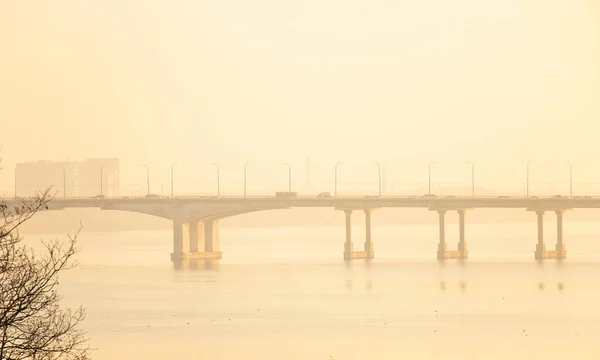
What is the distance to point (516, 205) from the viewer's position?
162m

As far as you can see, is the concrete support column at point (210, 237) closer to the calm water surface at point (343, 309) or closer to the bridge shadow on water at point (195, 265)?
the bridge shadow on water at point (195, 265)

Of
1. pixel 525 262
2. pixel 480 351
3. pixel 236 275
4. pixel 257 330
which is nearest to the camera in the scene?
pixel 480 351

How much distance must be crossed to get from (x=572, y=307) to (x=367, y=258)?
6900 centimetres

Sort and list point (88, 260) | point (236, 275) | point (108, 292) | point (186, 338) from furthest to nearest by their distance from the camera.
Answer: point (88, 260) → point (236, 275) → point (108, 292) → point (186, 338)

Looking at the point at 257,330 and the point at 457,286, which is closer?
the point at 257,330

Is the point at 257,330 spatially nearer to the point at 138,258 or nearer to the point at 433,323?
the point at 433,323

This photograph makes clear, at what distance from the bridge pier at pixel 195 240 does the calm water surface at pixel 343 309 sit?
11.2 ft

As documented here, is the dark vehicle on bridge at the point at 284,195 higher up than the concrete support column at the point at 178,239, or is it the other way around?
the dark vehicle on bridge at the point at 284,195

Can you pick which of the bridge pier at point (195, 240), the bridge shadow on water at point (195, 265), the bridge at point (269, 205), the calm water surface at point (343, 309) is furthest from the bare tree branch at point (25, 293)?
the bridge pier at point (195, 240)

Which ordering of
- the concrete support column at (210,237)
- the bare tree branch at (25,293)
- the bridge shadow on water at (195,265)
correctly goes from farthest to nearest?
the concrete support column at (210,237), the bridge shadow on water at (195,265), the bare tree branch at (25,293)

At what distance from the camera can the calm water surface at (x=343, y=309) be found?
Result: 73.6m

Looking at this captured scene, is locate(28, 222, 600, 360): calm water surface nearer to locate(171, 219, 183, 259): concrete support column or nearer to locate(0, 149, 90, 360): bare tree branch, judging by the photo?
locate(171, 219, 183, 259): concrete support column

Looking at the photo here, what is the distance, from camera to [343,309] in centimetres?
9894

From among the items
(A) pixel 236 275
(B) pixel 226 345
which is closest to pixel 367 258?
(A) pixel 236 275
